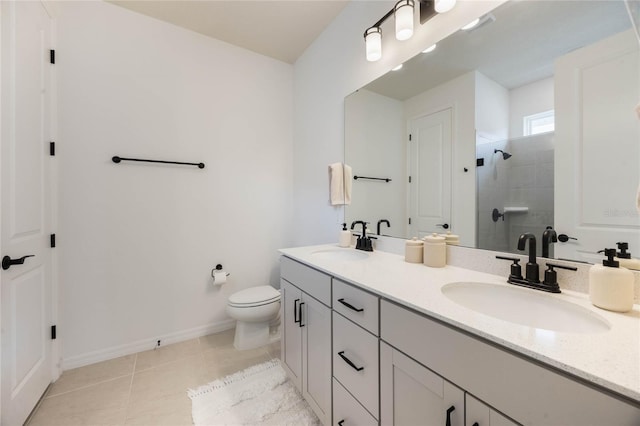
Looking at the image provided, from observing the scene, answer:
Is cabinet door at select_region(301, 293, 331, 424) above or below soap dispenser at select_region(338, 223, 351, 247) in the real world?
below

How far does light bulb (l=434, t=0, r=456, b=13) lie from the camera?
1.17m

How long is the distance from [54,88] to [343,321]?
2.34 m

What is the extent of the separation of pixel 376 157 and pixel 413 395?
136 centimetres

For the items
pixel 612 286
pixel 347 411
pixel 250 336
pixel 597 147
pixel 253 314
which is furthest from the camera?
pixel 250 336

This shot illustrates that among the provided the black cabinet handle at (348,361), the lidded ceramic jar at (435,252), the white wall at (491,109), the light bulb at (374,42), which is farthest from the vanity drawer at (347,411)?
the light bulb at (374,42)

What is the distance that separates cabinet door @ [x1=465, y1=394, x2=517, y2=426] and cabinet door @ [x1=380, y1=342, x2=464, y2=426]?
2 centimetres

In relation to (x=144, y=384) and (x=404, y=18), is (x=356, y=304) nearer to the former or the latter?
(x=404, y=18)

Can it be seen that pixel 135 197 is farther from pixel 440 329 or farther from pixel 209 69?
pixel 440 329

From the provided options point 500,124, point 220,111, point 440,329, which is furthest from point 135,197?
point 500,124

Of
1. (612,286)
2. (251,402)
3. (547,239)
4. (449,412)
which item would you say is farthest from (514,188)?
(251,402)

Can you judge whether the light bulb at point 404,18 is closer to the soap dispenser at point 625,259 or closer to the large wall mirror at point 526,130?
the large wall mirror at point 526,130

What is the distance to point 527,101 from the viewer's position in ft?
3.20

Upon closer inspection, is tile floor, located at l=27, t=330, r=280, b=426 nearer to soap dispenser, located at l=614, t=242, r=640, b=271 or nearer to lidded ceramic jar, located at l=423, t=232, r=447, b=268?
lidded ceramic jar, located at l=423, t=232, r=447, b=268

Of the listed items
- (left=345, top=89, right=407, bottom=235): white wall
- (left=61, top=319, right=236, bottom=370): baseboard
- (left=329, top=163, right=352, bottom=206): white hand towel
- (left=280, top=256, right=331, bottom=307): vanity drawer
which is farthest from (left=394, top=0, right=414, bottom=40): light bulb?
(left=61, top=319, right=236, bottom=370): baseboard
